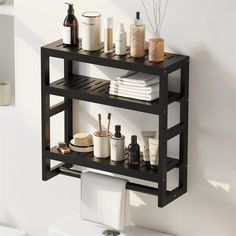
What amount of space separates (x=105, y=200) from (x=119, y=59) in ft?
2.11

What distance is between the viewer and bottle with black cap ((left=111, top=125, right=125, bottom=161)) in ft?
11.8

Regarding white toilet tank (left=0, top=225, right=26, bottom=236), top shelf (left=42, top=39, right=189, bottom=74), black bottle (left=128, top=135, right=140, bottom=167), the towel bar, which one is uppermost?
top shelf (left=42, top=39, right=189, bottom=74)

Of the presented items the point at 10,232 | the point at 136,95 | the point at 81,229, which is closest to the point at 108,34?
the point at 136,95

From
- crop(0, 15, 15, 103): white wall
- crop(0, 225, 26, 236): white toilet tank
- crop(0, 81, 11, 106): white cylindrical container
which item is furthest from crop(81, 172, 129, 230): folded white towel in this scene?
crop(0, 15, 15, 103): white wall

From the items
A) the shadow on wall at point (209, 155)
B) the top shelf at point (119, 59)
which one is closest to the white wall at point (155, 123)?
the shadow on wall at point (209, 155)

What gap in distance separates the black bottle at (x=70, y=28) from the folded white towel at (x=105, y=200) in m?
0.58

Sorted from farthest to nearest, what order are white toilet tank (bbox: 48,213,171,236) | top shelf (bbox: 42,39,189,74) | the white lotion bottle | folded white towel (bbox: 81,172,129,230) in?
white toilet tank (bbox: 48,213,171,236)
folded white towel (bbox: 81,172,129,230)
the white lotion bottle
top shelf (bbox: 42,39,189,74)

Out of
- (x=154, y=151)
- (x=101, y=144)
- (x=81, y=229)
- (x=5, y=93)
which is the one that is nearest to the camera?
(x=154, y=151)

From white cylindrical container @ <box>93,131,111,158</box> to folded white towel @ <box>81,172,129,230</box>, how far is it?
115 millimetres

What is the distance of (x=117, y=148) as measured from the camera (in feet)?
11.8

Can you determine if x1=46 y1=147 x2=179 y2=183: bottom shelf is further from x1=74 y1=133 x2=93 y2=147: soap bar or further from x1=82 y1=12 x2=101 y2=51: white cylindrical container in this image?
x1=82 y1=12 x2=101 y2=51: white cylindrical container

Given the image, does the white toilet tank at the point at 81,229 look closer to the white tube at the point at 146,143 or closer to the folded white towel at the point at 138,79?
the white tube at the point at 146,143

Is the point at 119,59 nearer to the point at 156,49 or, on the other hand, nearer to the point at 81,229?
the point at 156,49

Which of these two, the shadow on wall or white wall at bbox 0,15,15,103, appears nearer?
the shadow on wall
